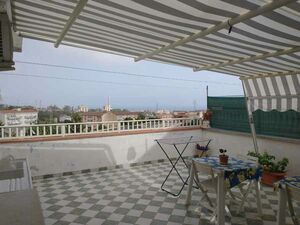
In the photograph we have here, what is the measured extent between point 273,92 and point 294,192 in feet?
11.7

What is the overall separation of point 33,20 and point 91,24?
1.31 metres

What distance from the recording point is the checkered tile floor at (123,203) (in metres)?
4.11

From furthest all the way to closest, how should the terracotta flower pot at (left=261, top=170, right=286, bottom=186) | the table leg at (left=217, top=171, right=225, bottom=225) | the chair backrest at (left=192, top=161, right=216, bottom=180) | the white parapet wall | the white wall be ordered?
the white parapet wall
the white wall
the terracotta flower pot at (left=261, top=170, right=286, bottom=186)
the chair backrest at (left=192, top=161, right=216, bottom=180)
the table leg at (left=217, top=171, right=225, bottom=225)

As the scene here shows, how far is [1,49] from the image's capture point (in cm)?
201

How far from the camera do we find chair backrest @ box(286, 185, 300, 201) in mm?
2906

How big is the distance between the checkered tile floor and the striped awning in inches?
81.2

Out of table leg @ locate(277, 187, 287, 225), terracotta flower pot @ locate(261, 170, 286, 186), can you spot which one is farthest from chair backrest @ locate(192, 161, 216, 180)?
terracotta flower pot @ locate(261, 170, 286, 186)

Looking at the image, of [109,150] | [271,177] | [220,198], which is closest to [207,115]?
[271,177]

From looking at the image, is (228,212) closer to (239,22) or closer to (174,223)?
(174,223)

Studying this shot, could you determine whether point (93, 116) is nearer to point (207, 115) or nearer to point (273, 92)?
point (207, 115)

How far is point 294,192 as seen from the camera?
2.95 metres

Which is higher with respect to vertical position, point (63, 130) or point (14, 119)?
point (14, 119)

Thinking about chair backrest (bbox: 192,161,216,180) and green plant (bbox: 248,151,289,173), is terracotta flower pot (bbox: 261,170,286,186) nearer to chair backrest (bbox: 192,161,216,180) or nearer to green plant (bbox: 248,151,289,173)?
green plant (bbox: 248,151,289,173)

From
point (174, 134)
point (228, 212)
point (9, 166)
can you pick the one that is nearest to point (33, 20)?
point (9, 166)
